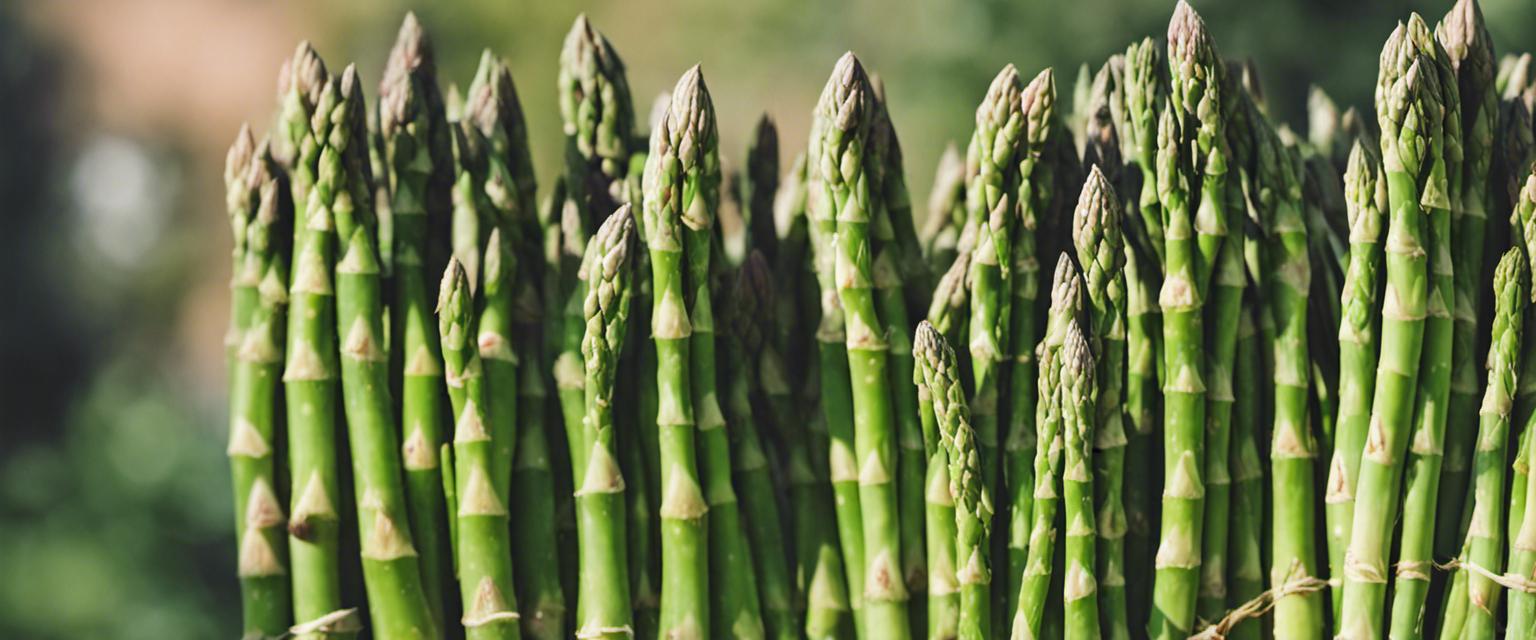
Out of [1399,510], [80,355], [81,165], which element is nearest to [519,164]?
[1399,510]

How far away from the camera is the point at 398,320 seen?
183 cm

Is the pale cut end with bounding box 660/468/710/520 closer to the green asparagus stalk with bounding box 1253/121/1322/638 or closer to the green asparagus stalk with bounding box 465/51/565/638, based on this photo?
the green asparagus stalk with bounding box 465/51/565/638

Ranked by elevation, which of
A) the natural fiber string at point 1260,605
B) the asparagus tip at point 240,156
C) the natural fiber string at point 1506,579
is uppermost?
the asparagus tip at point 240,156

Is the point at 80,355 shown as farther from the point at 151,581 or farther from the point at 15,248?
the point at 151,581

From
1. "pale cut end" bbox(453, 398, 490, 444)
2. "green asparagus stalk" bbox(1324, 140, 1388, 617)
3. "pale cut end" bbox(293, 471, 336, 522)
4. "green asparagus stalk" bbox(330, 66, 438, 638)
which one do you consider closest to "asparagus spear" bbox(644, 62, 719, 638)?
"pale cut end" bbox(453, 398, 490, 444)

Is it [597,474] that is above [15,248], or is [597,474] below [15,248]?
below

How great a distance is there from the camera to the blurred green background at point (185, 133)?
5145 millimetres

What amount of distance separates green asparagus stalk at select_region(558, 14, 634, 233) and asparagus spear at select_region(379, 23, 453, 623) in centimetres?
20

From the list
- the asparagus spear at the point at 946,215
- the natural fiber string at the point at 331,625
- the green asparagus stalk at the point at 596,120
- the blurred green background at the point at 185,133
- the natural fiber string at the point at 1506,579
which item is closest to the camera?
the natural fiber string at the point at 1506,579

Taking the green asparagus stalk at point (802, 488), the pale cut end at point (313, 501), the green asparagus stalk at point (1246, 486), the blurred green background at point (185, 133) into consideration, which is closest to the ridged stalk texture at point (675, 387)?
the green asparagus stalk at point (802, 488)

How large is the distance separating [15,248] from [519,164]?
644 cm

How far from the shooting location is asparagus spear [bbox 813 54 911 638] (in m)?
1.77

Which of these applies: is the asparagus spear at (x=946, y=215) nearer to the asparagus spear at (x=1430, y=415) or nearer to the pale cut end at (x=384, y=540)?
the asparagus spear at (x=1430, y=415)

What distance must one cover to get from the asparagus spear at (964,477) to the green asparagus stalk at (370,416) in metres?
0.72
